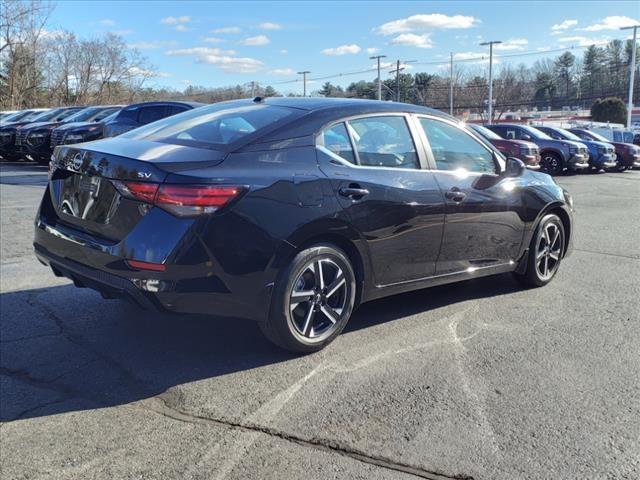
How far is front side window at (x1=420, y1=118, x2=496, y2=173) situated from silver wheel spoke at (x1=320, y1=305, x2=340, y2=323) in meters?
1.47

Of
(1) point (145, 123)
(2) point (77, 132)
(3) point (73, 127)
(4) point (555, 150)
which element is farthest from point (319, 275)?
(4) point (555, 150)

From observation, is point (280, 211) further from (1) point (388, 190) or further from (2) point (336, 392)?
(2) point (336, 392)

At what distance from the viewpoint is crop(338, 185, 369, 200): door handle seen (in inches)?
160

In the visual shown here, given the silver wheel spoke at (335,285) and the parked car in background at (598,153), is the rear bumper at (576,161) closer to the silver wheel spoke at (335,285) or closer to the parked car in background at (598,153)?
the parked car in background at (598,153)

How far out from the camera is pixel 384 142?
4.50 meters

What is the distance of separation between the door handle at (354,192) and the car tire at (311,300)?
0.36 meters

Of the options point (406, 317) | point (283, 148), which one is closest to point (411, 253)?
point (406, 317)

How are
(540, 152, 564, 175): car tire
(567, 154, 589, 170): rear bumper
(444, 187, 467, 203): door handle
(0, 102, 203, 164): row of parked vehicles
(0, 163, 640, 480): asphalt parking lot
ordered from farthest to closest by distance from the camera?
1. (540, 152, 564, 175): car tire
2. (567, 154, 589, 170): rear bumper
3. (0, 102, 203, 164): row of parked vehicles
4. (444, 187, 467, 203): door handle
5. (0, 163, 640, 480): asphalt parking lot

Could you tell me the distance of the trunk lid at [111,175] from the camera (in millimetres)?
3559

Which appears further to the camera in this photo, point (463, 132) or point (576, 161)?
point (576, 161)

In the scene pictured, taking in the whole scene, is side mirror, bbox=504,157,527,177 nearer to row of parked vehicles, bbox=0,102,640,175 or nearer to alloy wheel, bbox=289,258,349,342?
alloy wheel, bbox=289,258,349,342

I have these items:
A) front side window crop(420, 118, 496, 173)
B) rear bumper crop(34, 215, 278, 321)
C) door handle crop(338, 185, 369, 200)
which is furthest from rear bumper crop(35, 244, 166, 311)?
front side window crop(420, 118, 496, 173)

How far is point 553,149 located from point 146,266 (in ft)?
62.2

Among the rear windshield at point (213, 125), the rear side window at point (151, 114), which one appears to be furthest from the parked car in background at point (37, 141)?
the rear windshield at point (213, 125)
